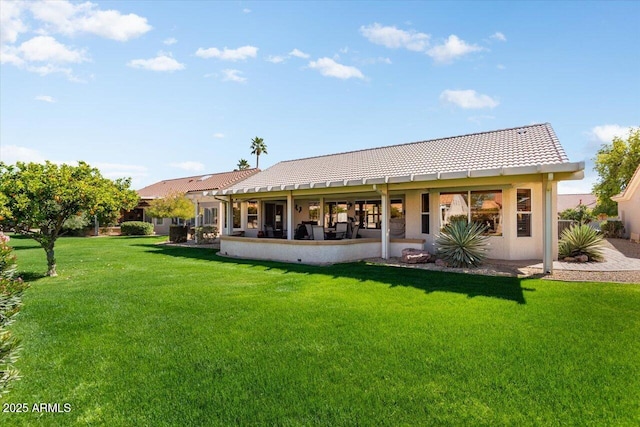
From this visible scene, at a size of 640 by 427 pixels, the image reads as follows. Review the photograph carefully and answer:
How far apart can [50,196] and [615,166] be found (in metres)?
48.0

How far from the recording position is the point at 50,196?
33.8 feet

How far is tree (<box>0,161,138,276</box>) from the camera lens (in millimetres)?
9812

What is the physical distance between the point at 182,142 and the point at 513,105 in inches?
708

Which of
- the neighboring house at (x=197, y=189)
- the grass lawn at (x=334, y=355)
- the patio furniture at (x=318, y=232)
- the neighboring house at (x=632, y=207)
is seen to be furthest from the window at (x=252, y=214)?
the neighboring house at (x=632, y=207)

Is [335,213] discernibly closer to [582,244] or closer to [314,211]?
[314,211]

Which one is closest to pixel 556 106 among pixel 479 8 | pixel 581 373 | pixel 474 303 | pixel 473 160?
pixel 479 8

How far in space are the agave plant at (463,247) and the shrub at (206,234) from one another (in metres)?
16.1

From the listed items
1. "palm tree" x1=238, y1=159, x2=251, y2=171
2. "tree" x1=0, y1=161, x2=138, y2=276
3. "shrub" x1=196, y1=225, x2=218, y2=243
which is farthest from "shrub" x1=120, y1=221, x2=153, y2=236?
"palm tree" x1=238, y1=159, x2=251, y2=171

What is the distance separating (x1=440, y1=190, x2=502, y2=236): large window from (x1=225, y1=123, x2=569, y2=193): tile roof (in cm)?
138

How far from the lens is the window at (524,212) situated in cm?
1286

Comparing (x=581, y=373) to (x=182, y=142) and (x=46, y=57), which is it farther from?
(x=182, y=142)

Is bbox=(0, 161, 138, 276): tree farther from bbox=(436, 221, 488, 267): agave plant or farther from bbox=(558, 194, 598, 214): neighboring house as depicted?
bbox=(558, 194, 598, 214): neighboring house

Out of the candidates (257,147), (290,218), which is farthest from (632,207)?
(257,147)

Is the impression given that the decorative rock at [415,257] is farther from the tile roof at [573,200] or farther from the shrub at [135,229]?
the tile roof at [573,200]
